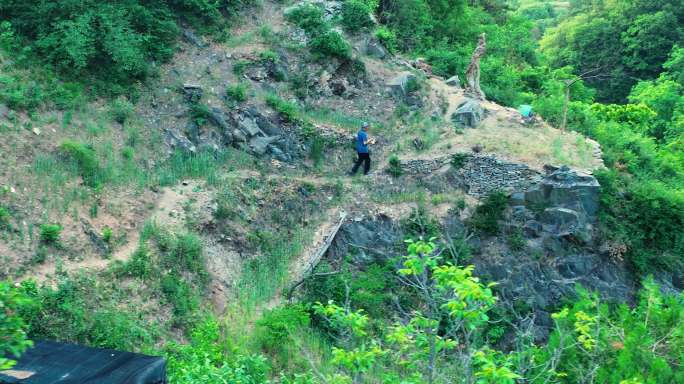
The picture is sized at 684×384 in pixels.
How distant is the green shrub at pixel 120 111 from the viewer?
547 inches

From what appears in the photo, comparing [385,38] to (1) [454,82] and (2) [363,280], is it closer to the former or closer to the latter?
(1) [454,82]

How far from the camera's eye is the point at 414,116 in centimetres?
1658

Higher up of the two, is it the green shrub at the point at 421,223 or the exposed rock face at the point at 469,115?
the exposed rock face at the point at 469,115

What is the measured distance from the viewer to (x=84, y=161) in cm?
1240

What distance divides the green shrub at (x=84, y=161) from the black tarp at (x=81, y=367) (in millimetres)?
4472

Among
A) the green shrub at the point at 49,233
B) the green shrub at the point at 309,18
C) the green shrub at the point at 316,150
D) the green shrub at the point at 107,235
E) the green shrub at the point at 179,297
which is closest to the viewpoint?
the green shrub at the point at 49,233

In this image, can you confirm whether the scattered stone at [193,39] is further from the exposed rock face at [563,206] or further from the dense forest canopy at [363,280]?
the exposed rock face at [563,206]

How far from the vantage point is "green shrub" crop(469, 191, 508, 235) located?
1444 cm

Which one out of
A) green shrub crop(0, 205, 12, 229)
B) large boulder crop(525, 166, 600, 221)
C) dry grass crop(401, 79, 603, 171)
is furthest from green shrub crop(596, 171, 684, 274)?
green shrub crop(0, 205, 12, 229)

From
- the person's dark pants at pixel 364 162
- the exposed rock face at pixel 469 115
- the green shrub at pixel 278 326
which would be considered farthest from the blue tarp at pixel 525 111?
the green shrub at pixel 278 326

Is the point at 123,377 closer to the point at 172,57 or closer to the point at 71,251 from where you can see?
the point at 71,251

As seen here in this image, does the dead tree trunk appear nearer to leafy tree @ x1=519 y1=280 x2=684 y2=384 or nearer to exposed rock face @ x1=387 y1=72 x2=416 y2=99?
exposed rock face @ x1=387 y1=72 x2=416 y2=99

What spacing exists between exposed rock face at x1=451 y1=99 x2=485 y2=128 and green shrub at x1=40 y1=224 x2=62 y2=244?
9.07 m

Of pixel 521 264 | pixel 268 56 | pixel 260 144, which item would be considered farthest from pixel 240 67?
pixel 521 264
